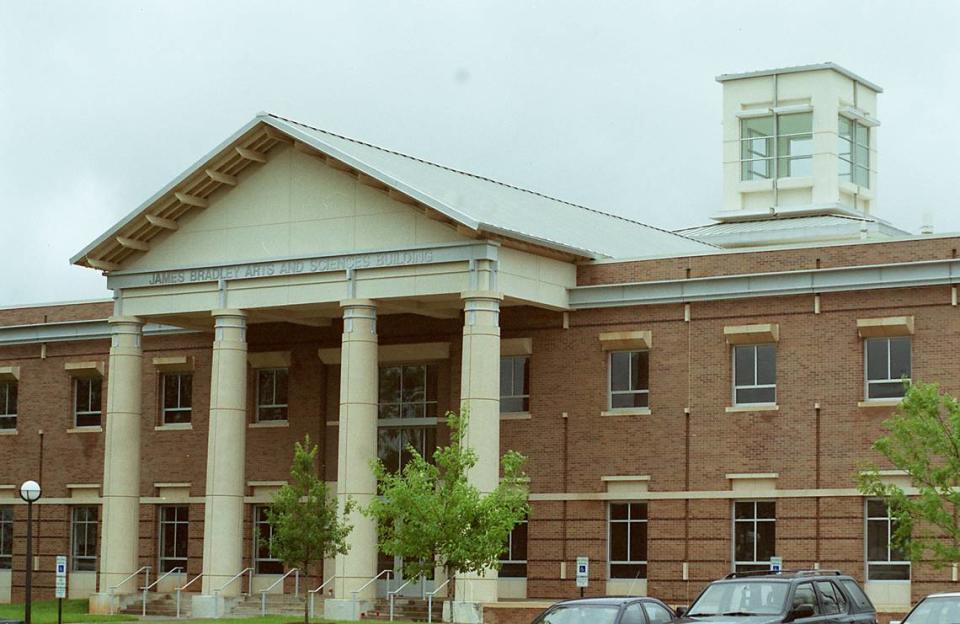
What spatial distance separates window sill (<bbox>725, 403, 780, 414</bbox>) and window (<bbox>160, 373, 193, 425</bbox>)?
18.1 m

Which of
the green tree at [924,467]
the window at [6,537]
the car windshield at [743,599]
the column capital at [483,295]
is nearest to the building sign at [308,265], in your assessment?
the column capital at [483,295]

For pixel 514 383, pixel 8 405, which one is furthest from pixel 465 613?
pixel 8 405

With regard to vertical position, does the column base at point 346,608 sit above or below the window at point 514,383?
below

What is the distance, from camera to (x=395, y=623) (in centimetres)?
4094

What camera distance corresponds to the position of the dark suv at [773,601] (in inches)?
1051

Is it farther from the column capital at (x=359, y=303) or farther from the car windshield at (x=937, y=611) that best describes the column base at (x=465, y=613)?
the car windshield at (x=937, y=611)

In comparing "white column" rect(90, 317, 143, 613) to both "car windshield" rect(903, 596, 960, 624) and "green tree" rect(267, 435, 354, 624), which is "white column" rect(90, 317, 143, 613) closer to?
"green tree" rect(267, 435, 354, 624)

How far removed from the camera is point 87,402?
2205 inches

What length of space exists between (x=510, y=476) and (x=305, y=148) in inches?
492

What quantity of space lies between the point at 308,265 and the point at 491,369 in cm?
624

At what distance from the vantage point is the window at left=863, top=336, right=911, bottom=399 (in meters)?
41.5

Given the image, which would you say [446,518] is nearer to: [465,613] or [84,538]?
[465,613]

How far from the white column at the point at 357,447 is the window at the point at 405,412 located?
13.0 ft

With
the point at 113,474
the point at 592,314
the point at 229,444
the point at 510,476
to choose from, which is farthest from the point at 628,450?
the point at 113,474
